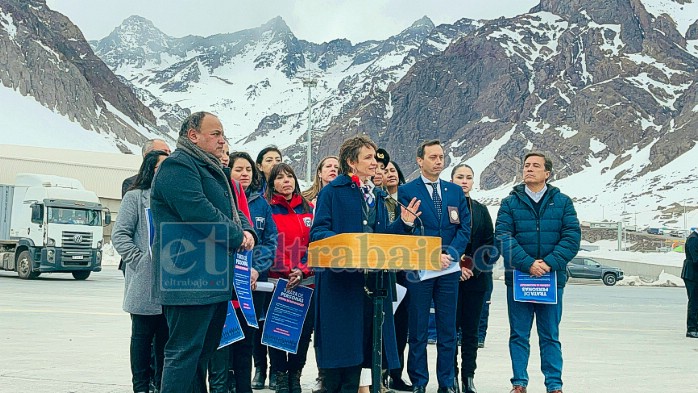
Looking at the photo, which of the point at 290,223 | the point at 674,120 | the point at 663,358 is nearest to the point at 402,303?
the point at 290,223

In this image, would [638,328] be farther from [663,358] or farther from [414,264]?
[414,264]

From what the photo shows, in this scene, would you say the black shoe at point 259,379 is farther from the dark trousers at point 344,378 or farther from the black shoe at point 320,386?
the dark trousers at point 344,378

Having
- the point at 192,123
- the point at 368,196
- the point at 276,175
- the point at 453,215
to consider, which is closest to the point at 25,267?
the point at 276,175

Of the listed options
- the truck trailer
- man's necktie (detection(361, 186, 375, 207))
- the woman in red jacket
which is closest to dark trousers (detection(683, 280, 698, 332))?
the woman in red jacket

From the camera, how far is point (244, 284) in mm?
6555

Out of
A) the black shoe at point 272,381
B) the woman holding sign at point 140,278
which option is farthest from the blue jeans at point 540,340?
the woman holding sign at point 140,278

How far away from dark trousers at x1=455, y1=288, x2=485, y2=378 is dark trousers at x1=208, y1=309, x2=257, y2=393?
1788mm

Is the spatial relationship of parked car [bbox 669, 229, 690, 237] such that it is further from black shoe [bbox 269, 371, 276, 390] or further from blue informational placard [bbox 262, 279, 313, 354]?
blue informational placard [bbox 262, 279, 313, 354]

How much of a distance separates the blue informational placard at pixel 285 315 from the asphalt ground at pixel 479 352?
2.23 ft

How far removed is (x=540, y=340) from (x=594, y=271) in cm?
3507

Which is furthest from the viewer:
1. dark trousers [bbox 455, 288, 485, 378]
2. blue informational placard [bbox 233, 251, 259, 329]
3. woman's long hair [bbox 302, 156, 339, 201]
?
woman's long hair [bbox 302, 156, 339, 201]

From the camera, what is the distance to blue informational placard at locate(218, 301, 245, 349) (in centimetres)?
620

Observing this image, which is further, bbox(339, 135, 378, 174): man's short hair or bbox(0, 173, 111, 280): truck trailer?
bbox(0, 173, 111, 280): truck trailer

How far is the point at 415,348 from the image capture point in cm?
721
